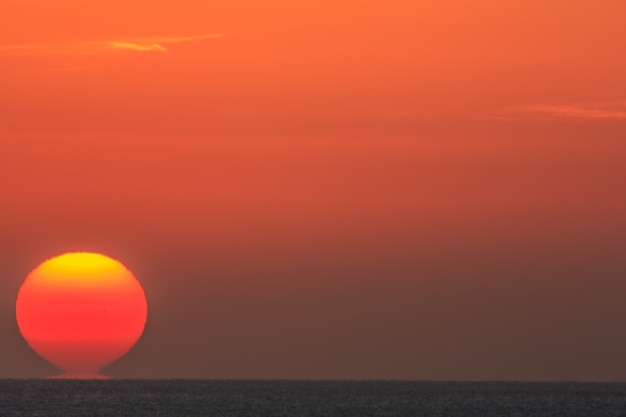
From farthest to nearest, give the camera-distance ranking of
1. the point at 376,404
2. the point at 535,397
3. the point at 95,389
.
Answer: the point at 95,389 < the point at 535,397 < the point at 376,404

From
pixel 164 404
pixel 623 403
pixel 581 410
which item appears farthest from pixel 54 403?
pixel 623 403

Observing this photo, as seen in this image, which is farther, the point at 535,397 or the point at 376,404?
the point at 535,397

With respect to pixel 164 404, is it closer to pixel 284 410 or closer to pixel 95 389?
pixel 284 410

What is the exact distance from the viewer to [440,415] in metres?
116

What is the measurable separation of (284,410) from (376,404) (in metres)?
17.4

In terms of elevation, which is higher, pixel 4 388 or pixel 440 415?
pixel 4 388

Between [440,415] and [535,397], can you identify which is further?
[535,397]

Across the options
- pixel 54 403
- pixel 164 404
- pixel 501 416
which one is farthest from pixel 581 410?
pixel 54 403

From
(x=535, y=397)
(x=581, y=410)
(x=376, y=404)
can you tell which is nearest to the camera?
(x=581, y=410)

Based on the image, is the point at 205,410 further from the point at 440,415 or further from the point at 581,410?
the point at 581,410

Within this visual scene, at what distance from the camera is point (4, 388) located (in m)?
172

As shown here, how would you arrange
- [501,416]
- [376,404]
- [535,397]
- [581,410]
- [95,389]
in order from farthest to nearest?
[95,389] < [535,397] < [376,404] < [581,410] < [501,416]

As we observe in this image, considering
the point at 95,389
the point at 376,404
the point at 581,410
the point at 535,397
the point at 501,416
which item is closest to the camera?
the point at 501,416

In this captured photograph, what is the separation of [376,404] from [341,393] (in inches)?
1235
